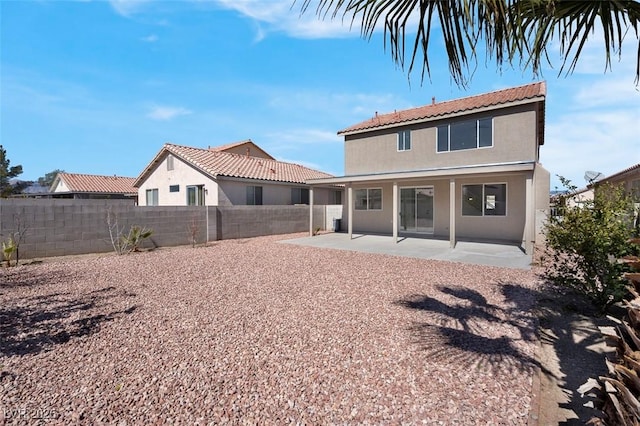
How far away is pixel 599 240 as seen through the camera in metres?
5.31

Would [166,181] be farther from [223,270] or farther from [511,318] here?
[511,318]

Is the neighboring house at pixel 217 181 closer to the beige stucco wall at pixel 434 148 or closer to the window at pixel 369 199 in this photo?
the window at pixel 369 199

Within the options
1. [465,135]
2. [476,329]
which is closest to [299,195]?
[465,135]

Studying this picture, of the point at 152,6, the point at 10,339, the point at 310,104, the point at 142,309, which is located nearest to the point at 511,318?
the point at 142,309

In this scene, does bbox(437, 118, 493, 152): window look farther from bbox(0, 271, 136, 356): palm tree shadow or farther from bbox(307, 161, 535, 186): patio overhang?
bbox(0, 271, 136, 356): palm tree shadow

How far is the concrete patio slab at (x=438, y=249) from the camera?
10.3 meters

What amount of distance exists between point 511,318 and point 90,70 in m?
15.1

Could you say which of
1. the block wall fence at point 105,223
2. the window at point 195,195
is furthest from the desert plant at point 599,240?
the window at point 195,195

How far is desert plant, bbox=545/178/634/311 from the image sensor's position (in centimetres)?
527

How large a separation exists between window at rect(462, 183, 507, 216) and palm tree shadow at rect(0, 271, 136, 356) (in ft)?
47.0

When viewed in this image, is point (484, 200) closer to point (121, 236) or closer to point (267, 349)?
point (267, 349)

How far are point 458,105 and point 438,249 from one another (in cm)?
846

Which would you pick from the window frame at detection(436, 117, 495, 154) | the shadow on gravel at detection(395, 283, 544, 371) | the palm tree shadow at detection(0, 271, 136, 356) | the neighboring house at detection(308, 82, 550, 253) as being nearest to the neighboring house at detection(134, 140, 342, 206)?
the neighboring house at detection(308, 82, 550, 253)

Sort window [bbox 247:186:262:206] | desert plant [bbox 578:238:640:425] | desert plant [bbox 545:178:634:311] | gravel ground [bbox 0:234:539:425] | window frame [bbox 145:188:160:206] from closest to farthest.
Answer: desert plant [bbox 578:238:640:425] → gravel ground [bbox 0:234:539:425] → desert plant [bbox 545:178:634:311] → window [bbox 247:186:262:206] → window frame [bbox 145:188:160:206]
